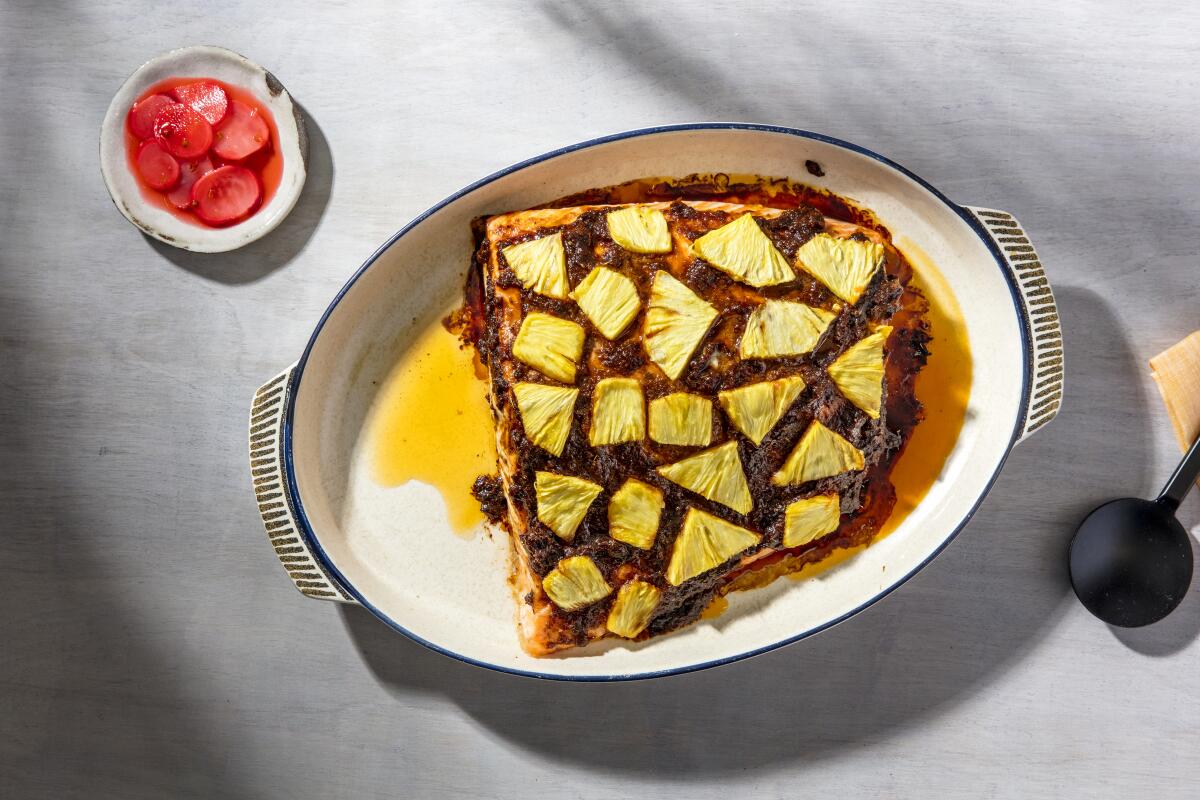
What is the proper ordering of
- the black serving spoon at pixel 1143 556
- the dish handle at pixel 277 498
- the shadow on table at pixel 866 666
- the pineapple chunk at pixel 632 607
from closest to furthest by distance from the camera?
the pineapple chunk at pixel 632 607, the dish handle at pixel 277 498, the black serving spoon at pixel 1143 556, the shadow on table at pixel 866 666

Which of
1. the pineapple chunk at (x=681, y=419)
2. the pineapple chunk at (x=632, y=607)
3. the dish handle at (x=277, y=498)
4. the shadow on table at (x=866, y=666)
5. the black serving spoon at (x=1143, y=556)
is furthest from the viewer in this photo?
the shadow on table at (x=866, y=666)

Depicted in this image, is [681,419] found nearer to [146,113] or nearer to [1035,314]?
[1035,314]

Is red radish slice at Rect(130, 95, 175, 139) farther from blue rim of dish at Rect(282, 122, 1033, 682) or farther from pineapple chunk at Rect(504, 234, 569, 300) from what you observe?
pineapple chunk at Rect(504, 234, 569, 300)

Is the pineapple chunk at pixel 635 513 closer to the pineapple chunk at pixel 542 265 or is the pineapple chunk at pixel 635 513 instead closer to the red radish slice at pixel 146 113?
the pineapple chunk at pixel 542 265

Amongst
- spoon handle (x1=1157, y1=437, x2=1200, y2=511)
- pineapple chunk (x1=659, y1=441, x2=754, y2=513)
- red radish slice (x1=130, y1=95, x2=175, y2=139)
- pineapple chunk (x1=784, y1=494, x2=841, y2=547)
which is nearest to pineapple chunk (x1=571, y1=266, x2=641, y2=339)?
pineapple chunk (x1=659, y1=441, x2=754, y2=513)

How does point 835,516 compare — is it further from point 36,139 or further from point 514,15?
point 36,139

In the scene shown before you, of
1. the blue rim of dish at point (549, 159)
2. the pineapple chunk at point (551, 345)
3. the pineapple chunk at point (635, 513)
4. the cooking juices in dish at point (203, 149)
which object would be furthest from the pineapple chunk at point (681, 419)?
the cooking juices in dish at point (203, 149)
